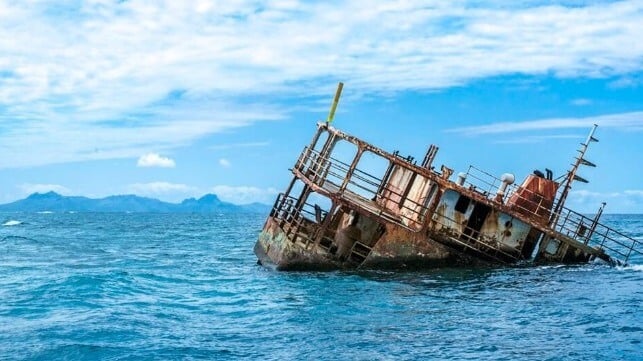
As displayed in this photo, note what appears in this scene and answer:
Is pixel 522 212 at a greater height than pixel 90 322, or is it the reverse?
pixel 522 212

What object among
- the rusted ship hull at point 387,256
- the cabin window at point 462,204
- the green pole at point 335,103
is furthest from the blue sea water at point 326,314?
the green pole at point 335,103

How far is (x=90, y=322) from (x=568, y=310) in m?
11.8

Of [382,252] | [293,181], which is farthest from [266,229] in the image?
[382,252]

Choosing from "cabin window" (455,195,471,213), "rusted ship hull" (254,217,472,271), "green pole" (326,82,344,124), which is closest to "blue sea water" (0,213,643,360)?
"rusted ship hull" (254,217,472,271)

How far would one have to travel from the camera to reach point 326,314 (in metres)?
16.7

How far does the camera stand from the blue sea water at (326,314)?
13.5 meters

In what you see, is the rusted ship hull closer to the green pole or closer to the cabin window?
the cabin window

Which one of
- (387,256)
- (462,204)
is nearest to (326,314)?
(387,256)

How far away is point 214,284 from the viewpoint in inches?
896

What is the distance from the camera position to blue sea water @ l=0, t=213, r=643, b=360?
44.4 ft

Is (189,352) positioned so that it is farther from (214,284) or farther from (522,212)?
(522,212)

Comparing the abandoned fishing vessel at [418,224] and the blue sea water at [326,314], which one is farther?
the abandoned fishing vessel at [418,224]

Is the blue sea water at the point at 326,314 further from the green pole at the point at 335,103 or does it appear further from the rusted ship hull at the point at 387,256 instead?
the green pole at the point at 335,103

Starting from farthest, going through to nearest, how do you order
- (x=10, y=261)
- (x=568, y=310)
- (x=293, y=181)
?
(x=10, y=261)
(x=293, y=181)
(x=568, y=310)
